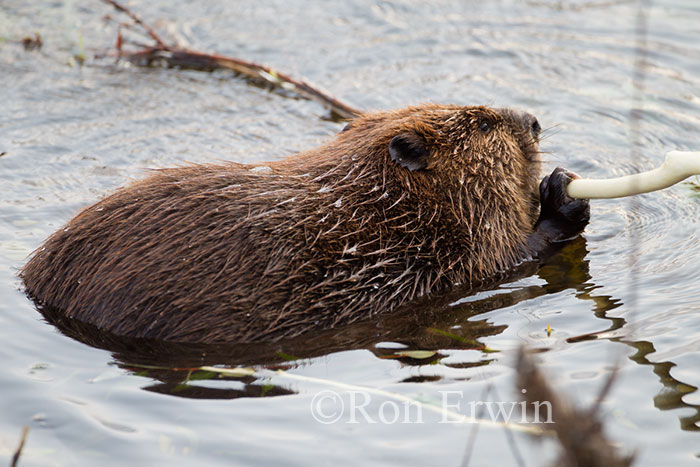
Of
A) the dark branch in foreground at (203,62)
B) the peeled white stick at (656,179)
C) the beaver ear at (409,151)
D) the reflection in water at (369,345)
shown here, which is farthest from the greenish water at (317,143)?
the beaver ear at (409,151)

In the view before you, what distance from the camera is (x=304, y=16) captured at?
24.8 ft

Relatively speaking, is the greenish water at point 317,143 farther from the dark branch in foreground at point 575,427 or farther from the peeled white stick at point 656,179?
the peeled white stick at point 656,179

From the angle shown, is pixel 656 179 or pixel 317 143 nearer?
pixel 656 179

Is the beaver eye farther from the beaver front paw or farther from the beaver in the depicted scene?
the beaver front paw

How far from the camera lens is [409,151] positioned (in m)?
3.55

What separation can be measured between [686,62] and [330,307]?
4.46 m

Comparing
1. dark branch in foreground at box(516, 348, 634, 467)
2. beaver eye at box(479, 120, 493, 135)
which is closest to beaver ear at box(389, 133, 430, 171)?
beaver eye at box(479, 120, 493, 135)

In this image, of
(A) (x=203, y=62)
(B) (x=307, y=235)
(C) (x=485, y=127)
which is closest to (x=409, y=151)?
(C) (x=485, y=127)

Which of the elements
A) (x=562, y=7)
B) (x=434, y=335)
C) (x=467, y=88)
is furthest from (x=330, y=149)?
(x=562, y=7)

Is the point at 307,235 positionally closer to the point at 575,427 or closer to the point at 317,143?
the point at 575,427

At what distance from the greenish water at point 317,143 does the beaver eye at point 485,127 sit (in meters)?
0.72

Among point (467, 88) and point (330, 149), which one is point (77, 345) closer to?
point (330, 149)

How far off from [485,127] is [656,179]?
88cm

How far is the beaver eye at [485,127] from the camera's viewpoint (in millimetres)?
3826
